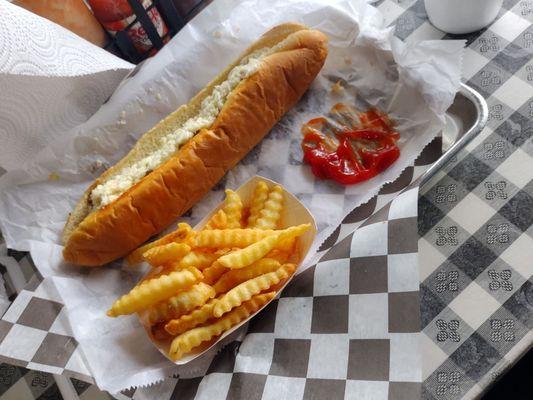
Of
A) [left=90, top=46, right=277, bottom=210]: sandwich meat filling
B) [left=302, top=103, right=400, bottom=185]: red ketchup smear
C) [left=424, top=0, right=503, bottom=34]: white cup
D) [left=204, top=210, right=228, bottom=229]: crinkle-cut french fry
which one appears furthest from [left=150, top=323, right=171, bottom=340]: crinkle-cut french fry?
[left=424, top=0, right=503, bottom=34]: white cup

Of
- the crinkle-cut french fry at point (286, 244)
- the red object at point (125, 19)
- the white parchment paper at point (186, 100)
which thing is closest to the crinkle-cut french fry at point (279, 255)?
the crinkle-cut french fry at point (286, 244)

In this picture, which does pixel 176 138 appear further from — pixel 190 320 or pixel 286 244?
pixel 190 320

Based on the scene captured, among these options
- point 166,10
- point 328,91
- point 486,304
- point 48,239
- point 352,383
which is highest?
point 166,10

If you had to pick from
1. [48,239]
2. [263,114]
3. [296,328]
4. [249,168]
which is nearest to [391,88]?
[263,114]

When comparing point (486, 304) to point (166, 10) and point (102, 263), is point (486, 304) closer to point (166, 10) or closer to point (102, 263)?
point (102, 263)

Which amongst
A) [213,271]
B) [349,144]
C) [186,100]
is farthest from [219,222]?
[186,100]

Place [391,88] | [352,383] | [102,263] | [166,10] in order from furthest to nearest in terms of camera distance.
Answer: [166,10] → [391,88] → [102,263] → [352,383]
